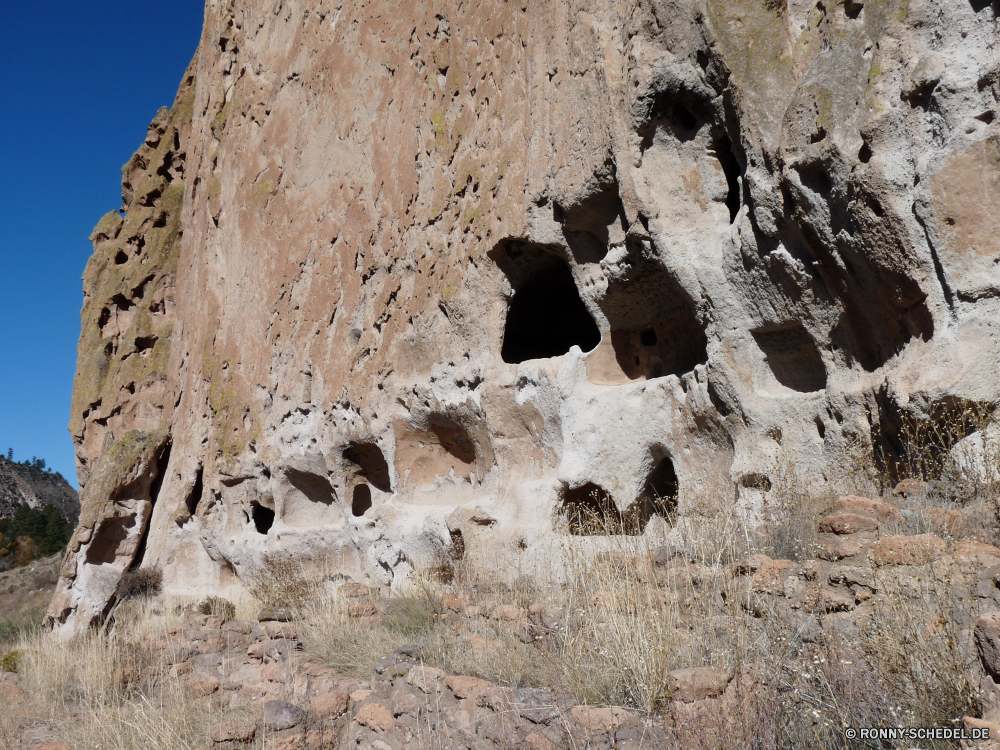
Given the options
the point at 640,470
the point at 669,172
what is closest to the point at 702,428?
the point at 640,470

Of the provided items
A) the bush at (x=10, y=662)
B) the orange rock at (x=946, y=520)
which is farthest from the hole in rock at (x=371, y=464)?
the orange rock at (x=946, y=520)

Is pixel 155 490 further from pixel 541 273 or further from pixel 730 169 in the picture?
pixel 730 169

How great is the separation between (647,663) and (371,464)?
6475 mm

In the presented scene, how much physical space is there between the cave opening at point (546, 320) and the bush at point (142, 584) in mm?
6529

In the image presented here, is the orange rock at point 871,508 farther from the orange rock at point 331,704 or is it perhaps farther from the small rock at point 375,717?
the orange rock at point 331,704

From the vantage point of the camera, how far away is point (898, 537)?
2.87 metres

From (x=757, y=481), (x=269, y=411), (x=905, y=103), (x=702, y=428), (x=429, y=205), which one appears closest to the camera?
(x=905, y=103)

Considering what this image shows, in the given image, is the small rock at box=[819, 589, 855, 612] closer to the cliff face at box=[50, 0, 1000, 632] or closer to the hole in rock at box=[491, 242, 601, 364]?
the cliff face at box=[50, 0, 1000, 632]

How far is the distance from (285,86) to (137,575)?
23.9 feet

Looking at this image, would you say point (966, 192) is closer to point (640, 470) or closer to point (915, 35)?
point (915, 35)

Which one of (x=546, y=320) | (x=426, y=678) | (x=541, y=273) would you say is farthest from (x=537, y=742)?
(x=546, y=320)

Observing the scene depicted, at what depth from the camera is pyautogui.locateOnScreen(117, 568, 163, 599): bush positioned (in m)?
11.2

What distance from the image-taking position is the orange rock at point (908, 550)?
2682 mm

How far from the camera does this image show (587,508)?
5.91 metres
